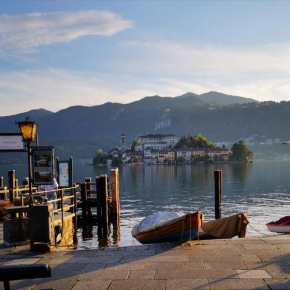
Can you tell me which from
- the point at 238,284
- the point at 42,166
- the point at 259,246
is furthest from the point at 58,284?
the point at 42,166

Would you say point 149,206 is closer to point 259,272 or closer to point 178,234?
point 178,234

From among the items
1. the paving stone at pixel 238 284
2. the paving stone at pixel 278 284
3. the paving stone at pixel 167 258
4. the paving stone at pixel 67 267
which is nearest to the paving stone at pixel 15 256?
the paving stone at pixel 67 267

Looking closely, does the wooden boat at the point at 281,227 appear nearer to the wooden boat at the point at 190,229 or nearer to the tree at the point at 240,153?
the wooden boat at the point at 190,229

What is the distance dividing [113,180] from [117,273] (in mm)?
16226

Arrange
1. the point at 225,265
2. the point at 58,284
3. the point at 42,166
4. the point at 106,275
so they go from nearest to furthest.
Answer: the point at 58,284, the point at 106,275, the point at 225,265, the point at 42,166

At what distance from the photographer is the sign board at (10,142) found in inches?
661

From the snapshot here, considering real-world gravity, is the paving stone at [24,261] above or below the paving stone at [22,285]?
below

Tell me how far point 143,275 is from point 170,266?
3.09 feet

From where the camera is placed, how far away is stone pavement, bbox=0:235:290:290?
8.23 m

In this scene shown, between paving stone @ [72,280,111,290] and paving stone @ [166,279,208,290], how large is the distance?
128 centimetres

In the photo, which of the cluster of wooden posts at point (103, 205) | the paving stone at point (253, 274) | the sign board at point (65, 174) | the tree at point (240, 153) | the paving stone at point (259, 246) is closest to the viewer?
the paving stone at point (253, 274)

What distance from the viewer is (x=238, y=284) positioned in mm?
8047

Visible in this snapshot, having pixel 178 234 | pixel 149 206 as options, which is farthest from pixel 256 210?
pixel 178 234

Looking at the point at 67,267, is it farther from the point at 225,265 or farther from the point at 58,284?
the point at 225,265
